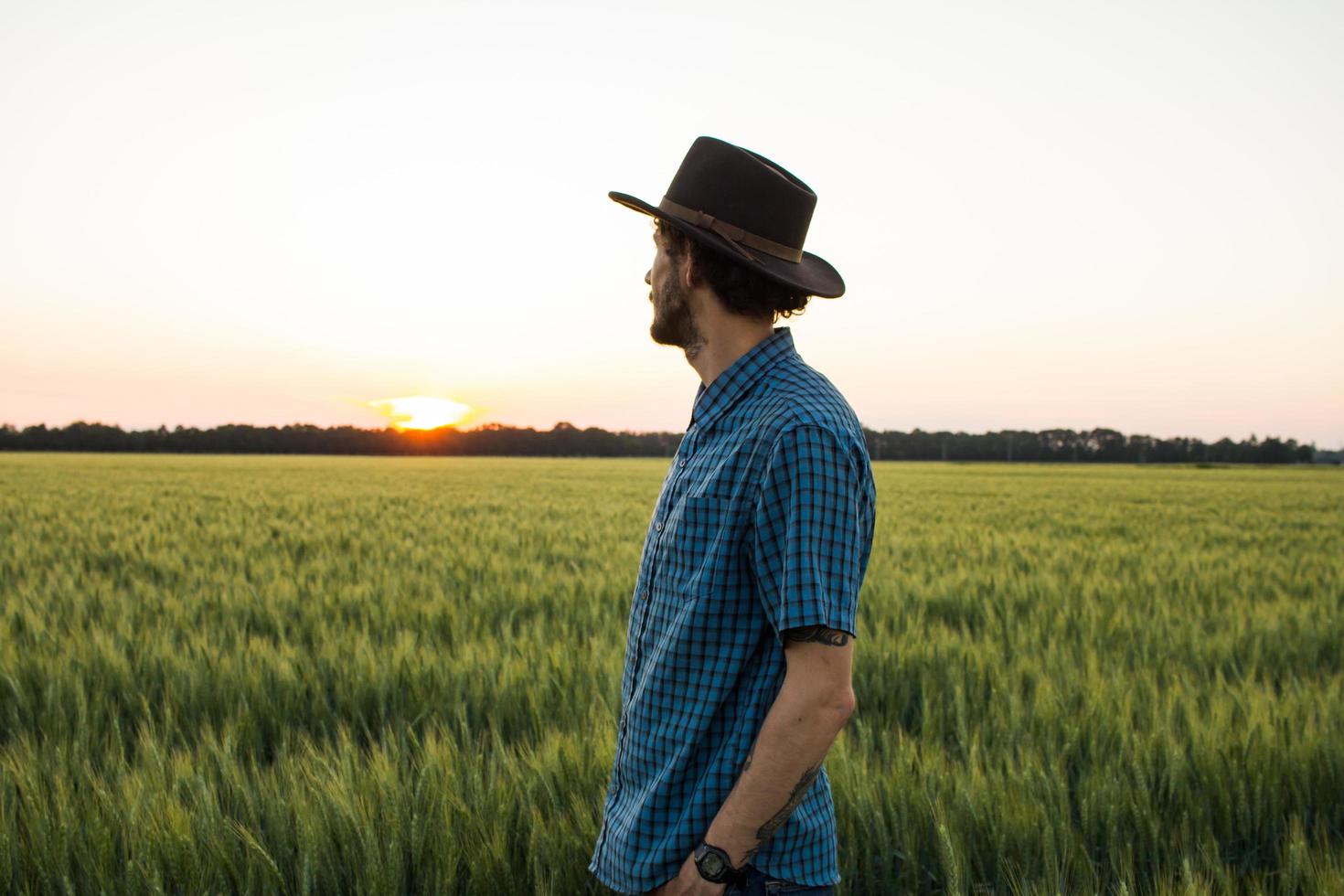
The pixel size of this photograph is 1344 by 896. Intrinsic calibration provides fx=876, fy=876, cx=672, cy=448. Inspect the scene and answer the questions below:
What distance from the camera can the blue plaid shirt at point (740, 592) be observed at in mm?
1307

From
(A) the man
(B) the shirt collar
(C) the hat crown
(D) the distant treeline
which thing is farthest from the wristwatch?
(D) the distant treeline

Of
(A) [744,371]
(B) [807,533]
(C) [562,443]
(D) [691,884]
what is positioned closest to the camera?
(B) [807,533]

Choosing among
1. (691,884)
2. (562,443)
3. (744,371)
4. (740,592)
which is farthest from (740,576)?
(562,443)

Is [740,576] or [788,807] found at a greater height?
[740,576]

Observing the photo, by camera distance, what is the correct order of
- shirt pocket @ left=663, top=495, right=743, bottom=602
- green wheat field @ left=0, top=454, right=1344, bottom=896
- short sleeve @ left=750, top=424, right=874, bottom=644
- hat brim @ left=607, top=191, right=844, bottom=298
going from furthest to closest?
green wheat field @ left=0, top=454, right=1344, bottom=896 < hat brim @ left=607, top=191, right=844, bottom=298 < shirt pocket @ left=663, top=495, right=743, bottom=602 < short sleeve @ left=750, top=424, right=874, bottom=644

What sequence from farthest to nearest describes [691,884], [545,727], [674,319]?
[545,727], [674,319], [691,884]

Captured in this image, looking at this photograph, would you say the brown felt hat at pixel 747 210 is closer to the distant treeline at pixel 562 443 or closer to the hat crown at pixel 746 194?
the hat crown at pixel 746 194

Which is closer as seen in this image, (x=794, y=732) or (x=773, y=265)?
(x=794, y=732)

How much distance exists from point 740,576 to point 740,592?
0.09 ft

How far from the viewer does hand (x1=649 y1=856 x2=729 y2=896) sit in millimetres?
1400

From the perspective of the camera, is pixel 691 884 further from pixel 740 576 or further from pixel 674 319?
pixel 674 319

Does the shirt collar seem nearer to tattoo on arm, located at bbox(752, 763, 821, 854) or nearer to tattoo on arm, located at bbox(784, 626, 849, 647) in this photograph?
tattoo on arm, located at bbox(784, 626, 849, 647)

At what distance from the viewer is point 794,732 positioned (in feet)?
4.25

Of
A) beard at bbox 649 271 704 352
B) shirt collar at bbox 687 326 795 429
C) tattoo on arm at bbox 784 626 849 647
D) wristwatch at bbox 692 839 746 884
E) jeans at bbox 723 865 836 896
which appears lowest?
jeans at bbox 723 865 836 896
